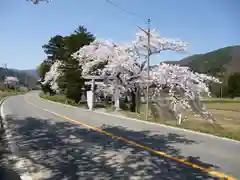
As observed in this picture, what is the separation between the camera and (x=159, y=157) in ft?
21.2

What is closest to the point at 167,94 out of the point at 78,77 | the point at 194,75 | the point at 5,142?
the point at 194,75

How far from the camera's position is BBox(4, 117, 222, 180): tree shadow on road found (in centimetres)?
522

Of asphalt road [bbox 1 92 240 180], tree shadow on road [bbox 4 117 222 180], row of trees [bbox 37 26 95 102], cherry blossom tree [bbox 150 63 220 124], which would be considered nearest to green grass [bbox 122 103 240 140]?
cherry blossom tree [bbox 150 63 220 124]

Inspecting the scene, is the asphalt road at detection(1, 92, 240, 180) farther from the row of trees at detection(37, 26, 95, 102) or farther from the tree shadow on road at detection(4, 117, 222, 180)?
the row of trees at detection(37, 26, 95, 102)

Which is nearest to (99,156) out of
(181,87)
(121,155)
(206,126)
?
(121,155)

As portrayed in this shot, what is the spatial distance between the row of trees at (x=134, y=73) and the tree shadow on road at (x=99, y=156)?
10.2 meters

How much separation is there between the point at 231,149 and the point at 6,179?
6018 millimetres

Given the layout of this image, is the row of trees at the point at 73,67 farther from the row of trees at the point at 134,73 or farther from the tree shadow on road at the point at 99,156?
the tree shadow on road at the point at 99,156

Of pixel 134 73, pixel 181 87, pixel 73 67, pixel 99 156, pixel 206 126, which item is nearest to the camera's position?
pixel 99 156

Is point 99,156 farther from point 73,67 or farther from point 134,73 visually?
point 73,67

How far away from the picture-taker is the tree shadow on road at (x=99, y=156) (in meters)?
5.22

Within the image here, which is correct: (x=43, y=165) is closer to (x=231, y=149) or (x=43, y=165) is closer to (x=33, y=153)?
(x=33, y=153)

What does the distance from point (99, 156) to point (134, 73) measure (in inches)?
699

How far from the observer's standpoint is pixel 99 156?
6.62m
